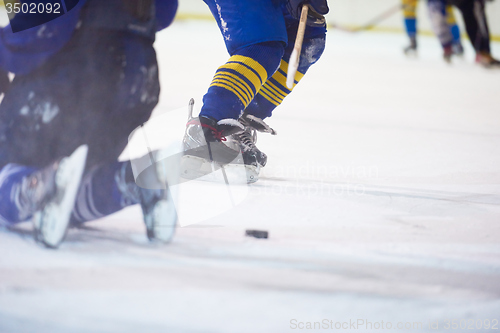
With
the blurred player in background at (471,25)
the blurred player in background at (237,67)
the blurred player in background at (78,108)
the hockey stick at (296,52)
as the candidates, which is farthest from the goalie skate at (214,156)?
the blurred player in background at (471,25)

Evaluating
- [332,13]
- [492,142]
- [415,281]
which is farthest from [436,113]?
[332,13]

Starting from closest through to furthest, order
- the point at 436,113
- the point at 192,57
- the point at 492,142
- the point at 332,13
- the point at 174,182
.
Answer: the point at 174,182 < the point at 492,142 < the point at 436,113 < the point at 192,57 < the point at 332,13

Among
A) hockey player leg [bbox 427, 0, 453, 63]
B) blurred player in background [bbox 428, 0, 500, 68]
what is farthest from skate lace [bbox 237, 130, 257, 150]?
hockey player leg [bbox 427, 0, 453, 63]

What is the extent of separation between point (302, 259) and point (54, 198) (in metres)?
0.36

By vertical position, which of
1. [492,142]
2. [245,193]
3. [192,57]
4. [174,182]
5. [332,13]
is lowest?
[332,13]

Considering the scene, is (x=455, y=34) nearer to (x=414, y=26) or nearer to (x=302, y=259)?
(x=414, y=26)

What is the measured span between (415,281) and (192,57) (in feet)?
11.8

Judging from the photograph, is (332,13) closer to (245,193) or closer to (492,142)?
(492,142)

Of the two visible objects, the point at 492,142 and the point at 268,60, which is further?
the point at 492,142

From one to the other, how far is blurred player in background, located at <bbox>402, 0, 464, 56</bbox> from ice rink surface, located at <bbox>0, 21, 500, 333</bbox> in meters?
3.81

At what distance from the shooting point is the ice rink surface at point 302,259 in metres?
0.60

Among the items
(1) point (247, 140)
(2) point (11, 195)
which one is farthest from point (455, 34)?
(2) point (11, 195)

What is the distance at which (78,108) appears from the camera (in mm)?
797

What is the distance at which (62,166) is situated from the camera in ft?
2.37
